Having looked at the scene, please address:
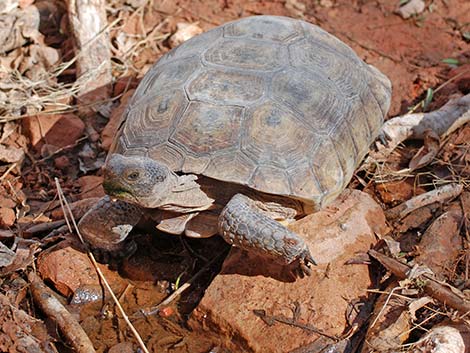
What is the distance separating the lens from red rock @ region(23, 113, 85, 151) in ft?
17.6

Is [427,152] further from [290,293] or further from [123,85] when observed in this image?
[123,85]

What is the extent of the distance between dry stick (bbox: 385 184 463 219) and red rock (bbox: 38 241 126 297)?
1.88 meters

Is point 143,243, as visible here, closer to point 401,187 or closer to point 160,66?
point 160,66

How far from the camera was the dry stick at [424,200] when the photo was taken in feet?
14.5

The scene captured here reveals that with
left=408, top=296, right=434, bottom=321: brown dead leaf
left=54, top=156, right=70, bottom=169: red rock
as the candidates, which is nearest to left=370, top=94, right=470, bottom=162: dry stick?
left=408, top=296, right=434, bottom=321: brown dead leaf

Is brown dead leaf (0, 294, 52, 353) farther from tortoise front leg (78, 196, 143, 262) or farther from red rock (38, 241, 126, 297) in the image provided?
tortoise front leg (78, 196, 143, 262)

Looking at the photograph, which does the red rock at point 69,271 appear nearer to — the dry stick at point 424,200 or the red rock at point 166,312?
the red rock at point 166,312

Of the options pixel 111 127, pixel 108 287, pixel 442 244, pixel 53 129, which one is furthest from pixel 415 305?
pixel 53 129

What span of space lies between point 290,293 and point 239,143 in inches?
36.6

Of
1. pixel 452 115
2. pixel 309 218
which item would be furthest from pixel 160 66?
pixel 452 115

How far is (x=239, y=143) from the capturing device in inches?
150

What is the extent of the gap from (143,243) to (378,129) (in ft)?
5.95

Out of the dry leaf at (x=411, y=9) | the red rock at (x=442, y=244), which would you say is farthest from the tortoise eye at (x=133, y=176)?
the dry leaf at (x=411, y=9)

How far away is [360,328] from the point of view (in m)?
3.70
